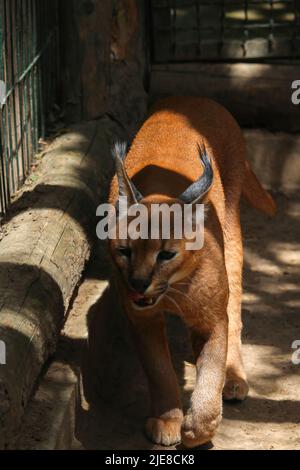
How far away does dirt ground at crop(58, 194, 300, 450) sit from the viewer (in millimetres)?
5129

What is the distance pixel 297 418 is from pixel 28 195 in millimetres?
1922

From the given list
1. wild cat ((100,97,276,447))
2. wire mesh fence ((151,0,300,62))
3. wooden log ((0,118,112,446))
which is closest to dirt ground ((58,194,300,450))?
wild cat ((100,97,276,447))

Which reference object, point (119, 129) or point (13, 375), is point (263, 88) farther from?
point (13, 375)

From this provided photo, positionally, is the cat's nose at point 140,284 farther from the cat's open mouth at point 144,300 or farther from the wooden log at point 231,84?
the wooden log at point 231,84

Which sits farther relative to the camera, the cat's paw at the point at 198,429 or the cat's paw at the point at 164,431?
the cat's paw at the point at 164,431

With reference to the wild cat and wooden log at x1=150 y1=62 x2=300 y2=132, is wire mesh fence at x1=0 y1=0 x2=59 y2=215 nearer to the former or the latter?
the wild cat

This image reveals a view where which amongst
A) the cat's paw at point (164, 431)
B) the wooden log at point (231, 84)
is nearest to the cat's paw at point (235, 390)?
the cat's paw at point (164, 431)

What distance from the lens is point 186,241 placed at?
189 inches

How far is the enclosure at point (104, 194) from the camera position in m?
4.80

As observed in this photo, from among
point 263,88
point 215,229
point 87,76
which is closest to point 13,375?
point 215,229

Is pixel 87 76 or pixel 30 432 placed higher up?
pixel 87 76

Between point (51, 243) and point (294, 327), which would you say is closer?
point (51, 243)

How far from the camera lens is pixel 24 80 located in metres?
6.41

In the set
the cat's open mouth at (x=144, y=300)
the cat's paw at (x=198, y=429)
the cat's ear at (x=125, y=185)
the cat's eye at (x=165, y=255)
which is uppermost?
the cat's ear at (x=125, y=185)
